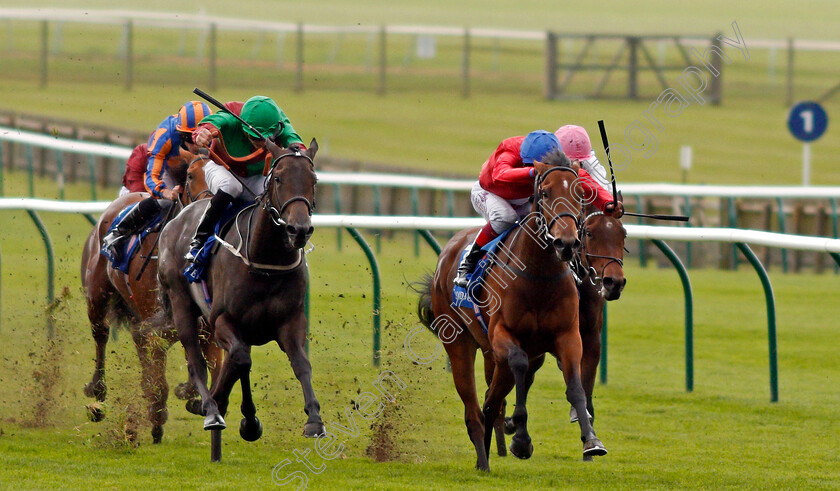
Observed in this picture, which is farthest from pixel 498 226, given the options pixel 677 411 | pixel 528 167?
pixel 677 411

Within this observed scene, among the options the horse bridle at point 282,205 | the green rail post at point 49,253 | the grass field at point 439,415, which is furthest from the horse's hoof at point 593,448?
the green rail post at point 49,253

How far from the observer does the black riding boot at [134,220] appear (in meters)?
7.38

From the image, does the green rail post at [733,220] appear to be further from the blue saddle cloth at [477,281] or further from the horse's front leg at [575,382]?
the horse's front leg at [575,382]

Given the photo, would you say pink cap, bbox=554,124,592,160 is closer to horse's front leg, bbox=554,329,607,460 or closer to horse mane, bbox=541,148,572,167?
horse mane, bbox=541,148,572,167

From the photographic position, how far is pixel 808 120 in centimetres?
1625

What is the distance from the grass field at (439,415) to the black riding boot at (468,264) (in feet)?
2.37

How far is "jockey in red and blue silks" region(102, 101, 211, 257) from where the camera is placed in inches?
291

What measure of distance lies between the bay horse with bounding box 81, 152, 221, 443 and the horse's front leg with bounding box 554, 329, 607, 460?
209 centimetres

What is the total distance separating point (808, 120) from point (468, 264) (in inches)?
427

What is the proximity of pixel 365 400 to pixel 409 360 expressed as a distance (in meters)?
0.30

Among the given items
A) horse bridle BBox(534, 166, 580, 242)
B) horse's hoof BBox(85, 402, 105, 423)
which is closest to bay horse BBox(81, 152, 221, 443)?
horse's hoof BBox(85, 402, 105, 423)

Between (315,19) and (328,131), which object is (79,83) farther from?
(315,19)

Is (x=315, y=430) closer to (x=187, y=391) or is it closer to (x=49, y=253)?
(x=187, y=391)

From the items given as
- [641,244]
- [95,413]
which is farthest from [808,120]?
[95,413]
